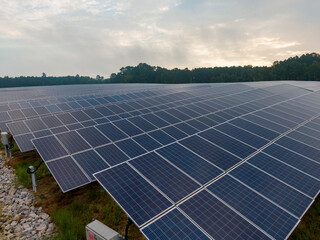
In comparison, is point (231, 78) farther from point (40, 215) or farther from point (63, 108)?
point (40, 215)

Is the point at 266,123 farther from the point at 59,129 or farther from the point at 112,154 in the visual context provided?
the point at 59,129

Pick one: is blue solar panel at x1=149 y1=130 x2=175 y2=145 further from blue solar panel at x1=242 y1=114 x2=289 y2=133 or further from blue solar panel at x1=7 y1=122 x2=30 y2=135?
blue solar panel at x1=7 y1=122 x2=30 y2=135

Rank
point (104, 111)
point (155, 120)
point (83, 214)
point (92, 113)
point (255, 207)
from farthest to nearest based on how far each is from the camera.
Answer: point (104, 111) < point (92, 113) < point (155, 120) < point (83, 214) < point (255, 207)

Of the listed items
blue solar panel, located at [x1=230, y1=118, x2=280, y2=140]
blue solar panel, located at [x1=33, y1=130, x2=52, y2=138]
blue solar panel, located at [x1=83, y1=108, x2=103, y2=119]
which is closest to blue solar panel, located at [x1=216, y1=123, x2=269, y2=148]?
blue solar panel, located at [x1=230, y1=118, x2=280, y2=140]

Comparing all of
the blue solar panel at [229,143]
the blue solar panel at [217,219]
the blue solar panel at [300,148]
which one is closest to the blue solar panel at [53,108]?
the blue solar panel at [229,143]

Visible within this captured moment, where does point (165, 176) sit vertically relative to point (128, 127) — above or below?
below

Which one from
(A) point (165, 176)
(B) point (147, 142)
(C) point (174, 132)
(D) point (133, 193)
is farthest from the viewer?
(C) point (174, 132)

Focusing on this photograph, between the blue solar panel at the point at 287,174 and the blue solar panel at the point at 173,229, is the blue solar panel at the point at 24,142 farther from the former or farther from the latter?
the blue solar panel at the point at 287,174

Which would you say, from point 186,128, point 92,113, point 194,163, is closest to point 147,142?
point 186,128
